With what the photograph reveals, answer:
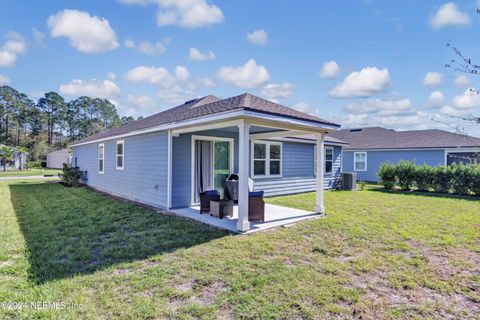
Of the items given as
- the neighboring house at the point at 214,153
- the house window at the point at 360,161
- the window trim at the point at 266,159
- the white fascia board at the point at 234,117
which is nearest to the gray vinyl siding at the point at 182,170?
the neighboring house at the point at 214,153

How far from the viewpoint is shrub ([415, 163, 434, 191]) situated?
13375 millimetres

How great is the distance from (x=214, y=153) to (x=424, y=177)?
10675 mm

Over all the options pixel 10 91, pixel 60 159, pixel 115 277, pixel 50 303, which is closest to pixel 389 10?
pixel 115 277

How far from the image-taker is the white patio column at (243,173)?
5.86 metres

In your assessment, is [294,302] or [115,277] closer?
[294,302]

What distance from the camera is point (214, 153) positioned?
938 cm

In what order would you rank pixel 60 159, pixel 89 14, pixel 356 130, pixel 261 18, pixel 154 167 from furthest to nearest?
1. pixel 60 159
2. pixel 356 130
3. pixel 261 18
4. pixel 89 14
5. pixel 154 167

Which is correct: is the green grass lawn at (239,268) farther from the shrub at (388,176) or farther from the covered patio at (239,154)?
the shrub at (388,176)

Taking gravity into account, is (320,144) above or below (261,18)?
below

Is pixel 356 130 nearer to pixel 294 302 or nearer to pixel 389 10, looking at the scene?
pixel 389 10

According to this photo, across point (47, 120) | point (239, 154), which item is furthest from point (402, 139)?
point (47, 120)

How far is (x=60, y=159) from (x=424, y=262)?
4398cm

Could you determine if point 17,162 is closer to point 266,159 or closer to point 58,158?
point 58,158

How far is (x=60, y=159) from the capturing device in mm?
38594
